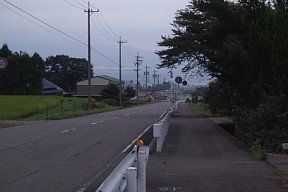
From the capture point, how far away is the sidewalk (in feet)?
29.4

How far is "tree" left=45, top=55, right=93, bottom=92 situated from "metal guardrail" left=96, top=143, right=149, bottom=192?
136 m

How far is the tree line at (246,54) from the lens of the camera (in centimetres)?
1525

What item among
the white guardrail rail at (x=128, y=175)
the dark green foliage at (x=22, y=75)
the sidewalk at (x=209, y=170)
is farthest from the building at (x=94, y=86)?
the white guardrail rail at (x=128, y=175)

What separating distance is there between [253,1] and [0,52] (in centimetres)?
8741

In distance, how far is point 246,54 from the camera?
20.5 meters

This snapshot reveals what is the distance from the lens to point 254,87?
62.4 feet

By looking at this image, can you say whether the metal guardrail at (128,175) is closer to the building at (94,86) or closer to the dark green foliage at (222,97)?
the dark green foliage at (222,97)

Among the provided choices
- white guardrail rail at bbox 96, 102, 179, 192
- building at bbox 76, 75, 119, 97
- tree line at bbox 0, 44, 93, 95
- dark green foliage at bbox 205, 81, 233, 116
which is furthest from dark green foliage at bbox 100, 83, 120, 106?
white guardrail rail at bbox 96, 102, 179, 192

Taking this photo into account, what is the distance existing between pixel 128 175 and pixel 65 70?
458 feet

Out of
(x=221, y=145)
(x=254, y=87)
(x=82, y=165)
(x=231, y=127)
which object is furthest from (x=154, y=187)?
(x=231, y=127)

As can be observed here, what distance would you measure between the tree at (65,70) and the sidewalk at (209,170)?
126 m

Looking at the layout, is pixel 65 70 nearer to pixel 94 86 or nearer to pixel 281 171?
pixel 94 86

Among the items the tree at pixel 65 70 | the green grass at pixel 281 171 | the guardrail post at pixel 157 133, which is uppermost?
the tree at pixel 65 70

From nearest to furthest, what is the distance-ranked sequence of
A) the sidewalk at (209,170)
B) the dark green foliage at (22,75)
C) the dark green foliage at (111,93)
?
the sidewalk at (209,170) < the dark green foliage at (22,75) < the dark green foliage at (111,93)
